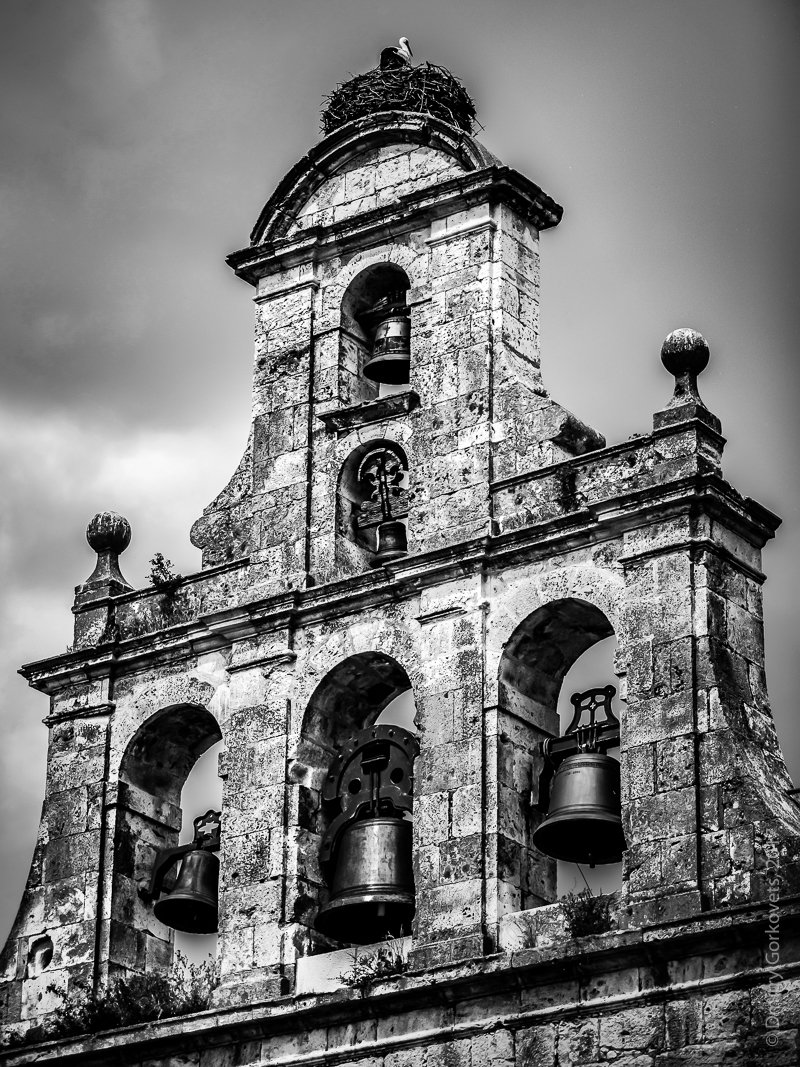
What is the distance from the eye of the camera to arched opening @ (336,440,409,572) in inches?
998

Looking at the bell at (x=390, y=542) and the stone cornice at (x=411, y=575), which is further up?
the bell at (x=390, y=542)

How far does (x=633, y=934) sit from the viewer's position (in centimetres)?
2173

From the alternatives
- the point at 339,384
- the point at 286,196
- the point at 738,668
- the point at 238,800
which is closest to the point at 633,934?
the point at 738,668

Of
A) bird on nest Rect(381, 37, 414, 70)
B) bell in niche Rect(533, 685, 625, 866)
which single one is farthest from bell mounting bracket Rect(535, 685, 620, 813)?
bird on nest Rect(381, 37, 414, 70)

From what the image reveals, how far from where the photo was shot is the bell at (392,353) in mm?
26141

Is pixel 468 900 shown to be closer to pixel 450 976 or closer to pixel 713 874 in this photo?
pixel 450 976

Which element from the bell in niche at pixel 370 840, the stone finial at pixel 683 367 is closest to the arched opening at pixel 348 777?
the bell in niche at pixel 370 840

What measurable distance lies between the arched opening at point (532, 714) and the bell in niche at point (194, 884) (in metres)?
3.01

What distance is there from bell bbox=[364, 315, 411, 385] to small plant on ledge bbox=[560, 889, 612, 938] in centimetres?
574

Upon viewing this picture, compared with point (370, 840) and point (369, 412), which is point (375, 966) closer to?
point (370, 840)

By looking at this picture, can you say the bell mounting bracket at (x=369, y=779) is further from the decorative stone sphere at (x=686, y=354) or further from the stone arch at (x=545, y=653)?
the decorative stone sphere at (x=686, y=354)

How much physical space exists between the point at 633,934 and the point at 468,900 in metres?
1.69

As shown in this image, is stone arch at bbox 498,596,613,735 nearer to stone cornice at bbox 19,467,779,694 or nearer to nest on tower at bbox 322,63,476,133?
stone cornice at bbox 19,467,779,694

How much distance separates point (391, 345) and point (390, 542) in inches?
79.6
